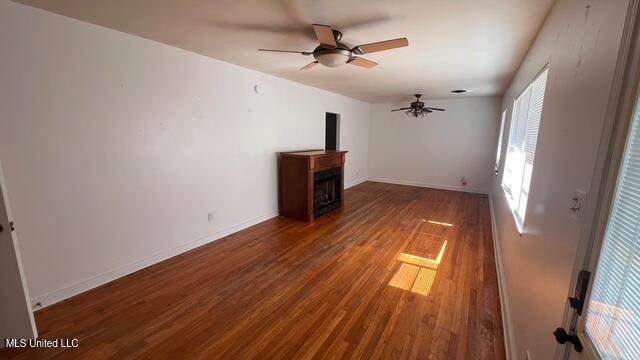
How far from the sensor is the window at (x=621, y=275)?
2.03ft

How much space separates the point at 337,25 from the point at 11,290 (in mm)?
3012

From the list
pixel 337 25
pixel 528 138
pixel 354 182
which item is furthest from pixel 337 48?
pixel 354 182

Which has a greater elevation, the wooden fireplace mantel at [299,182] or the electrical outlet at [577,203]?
the electrical outlet at [577,203]


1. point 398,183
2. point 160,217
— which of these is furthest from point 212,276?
point 398,183

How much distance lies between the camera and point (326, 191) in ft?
16.4

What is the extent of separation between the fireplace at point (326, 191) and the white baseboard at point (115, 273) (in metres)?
1.46

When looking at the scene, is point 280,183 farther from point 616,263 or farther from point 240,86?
point 616,263

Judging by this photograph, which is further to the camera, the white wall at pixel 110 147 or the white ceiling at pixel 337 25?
the white wall at pixel 110 147

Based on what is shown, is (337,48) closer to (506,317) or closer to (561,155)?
(561,155)

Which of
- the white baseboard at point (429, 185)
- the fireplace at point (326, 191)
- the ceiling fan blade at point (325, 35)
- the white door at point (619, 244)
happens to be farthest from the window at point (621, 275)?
the white baseboard at point (429, 185)

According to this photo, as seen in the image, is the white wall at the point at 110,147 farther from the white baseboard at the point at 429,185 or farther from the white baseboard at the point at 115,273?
the white baseboard at the point at 429,185

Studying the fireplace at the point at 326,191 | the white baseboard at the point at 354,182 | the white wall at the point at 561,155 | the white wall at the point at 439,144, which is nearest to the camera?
the white wall at the point at 561,155

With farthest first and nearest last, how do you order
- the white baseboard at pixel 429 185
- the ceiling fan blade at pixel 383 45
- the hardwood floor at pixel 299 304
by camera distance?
1. the white baseboard at pixel 429 185
2. the ceiling fan blade at pixel 383 45
3. the hardwood floor at pixel 299 304

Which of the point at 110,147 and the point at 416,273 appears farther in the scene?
the point at 416,273
